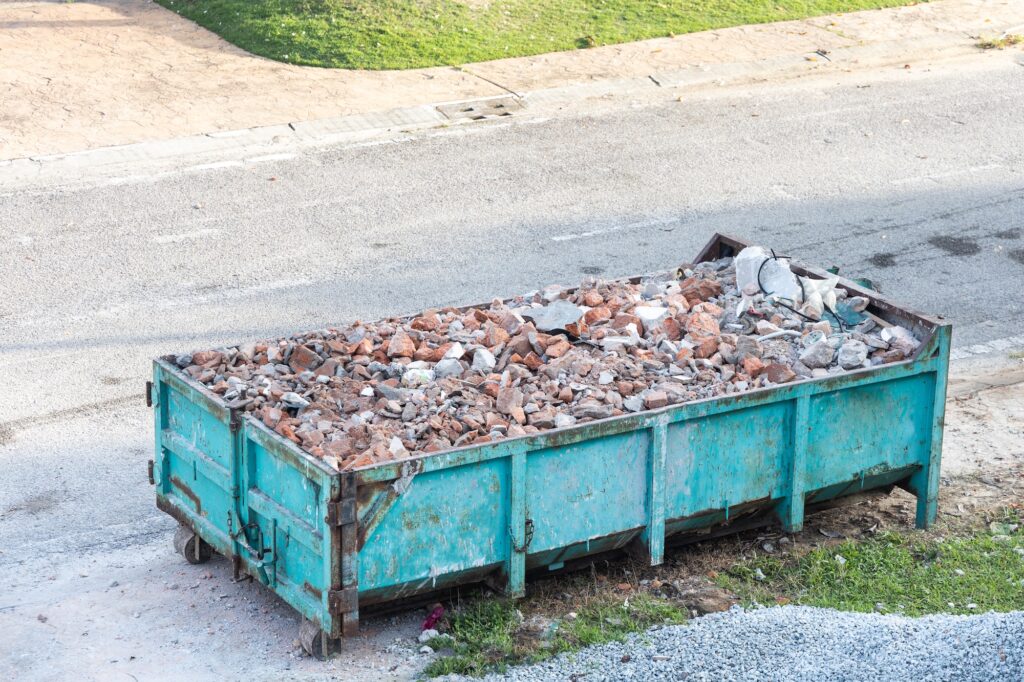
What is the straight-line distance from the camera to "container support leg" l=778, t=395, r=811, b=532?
7.50 m

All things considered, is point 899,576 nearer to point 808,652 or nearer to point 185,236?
point 808,652

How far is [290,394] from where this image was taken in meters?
7.33

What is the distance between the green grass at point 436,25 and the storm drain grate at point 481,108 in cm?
128

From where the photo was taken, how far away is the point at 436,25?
700 inches

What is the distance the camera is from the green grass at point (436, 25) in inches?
672

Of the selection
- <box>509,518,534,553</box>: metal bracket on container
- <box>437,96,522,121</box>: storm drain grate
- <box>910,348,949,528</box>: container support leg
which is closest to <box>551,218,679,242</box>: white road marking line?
<box>437,96,522,121</box>: storm drain grate

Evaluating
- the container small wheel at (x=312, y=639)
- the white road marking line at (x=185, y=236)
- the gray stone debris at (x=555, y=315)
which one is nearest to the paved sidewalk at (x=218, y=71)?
the white road marking line at (x=185, y=236)

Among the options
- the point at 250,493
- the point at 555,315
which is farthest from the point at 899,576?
the point at 250,493

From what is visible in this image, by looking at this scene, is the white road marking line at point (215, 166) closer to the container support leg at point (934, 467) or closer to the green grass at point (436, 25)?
the green grass at point (436, 25)

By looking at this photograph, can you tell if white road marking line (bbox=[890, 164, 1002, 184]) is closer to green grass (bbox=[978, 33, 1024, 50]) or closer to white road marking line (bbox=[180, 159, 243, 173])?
green grass (bbox=[978, 33, 1024, 50])

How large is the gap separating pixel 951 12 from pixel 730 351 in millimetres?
13917

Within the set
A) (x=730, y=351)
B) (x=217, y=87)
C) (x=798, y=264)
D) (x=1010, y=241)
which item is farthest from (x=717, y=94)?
(x=730, y=351)

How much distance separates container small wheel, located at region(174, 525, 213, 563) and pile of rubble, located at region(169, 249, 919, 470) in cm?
86

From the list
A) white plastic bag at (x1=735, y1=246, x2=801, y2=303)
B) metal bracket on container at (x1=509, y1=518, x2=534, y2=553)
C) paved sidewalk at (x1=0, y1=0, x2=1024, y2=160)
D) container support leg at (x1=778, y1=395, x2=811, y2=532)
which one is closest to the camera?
metal bracket on container at (x1=509, y1=518, x2=534, y2=553)
